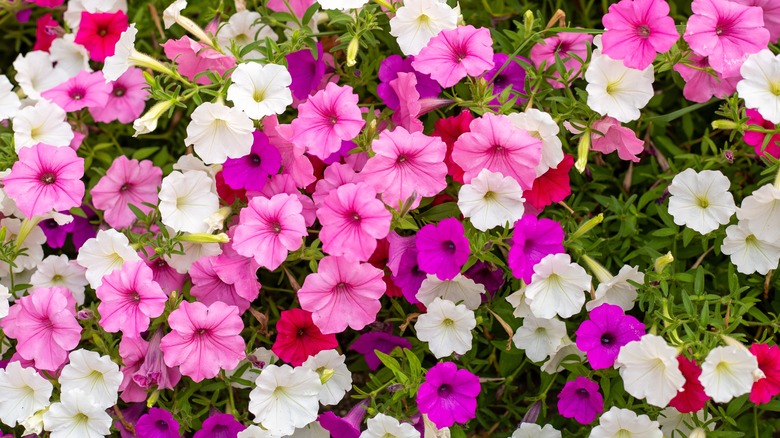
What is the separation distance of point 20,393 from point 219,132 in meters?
0.90

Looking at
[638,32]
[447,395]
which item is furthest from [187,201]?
[638,32]

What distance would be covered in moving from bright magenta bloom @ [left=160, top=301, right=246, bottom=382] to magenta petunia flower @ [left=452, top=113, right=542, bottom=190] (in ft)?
2.30

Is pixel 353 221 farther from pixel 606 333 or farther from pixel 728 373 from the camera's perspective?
pixel 728 373

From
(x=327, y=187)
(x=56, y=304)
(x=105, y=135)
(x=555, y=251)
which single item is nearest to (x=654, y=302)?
(x=555, y=251)

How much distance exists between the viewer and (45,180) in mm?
2188

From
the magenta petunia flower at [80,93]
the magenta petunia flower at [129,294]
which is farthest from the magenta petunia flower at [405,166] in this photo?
the magenta petunia flower at [80,93]

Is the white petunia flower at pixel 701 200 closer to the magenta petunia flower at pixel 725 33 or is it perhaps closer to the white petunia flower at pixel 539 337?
the magenta petunia flower at pixel 725 33

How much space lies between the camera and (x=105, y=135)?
107 inches

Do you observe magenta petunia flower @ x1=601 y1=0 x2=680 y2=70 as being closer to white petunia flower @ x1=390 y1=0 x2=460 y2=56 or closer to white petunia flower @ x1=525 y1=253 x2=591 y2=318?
white petunia flower @ x1=390 y1=0 x2=460 y2=56

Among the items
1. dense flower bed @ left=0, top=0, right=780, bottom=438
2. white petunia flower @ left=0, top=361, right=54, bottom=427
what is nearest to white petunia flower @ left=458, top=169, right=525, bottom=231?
dense flower bed @ left=0, top=0, right=780, bottom=438

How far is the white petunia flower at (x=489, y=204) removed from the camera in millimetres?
1958

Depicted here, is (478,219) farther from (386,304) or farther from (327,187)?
(386,304)

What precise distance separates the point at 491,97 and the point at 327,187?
0.49 m

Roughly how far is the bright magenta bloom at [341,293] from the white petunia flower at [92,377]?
1.80ft
